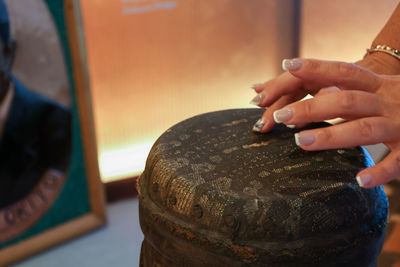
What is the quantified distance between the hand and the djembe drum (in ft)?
0.17

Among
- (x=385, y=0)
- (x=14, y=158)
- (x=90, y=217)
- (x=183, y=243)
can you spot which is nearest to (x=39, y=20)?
(x=14, y=158)

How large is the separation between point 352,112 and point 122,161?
165 cm

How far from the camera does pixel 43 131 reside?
5.96 feet

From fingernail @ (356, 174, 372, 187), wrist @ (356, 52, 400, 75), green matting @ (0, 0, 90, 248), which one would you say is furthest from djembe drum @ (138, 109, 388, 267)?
green matting @ (0, 0, 90, 248)

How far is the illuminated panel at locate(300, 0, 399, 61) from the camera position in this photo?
2.27 meters

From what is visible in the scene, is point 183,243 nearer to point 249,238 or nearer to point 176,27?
point 249,238

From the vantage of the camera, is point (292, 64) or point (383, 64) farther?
point (383, 64)

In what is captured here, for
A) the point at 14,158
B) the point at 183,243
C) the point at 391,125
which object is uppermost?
the point at 391,125

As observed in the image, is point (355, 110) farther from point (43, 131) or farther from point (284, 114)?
point (43, 131)

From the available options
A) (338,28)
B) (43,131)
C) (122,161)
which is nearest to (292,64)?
(43,131)

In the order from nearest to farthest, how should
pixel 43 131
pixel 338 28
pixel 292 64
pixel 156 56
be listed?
1. pixel 292 64
2. pixel 43 131
3. pixel 156 56
4. pixel 338 28

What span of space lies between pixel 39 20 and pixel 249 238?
4.51 feet

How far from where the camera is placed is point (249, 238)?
2.08 ft

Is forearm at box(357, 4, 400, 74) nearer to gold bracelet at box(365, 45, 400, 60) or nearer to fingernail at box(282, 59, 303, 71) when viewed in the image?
gold bracelet at box(365, 45, 400, 60)
